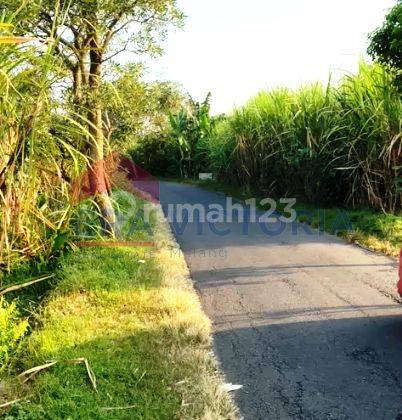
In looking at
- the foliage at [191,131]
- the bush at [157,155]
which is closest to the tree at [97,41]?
the foliage at [191,131]

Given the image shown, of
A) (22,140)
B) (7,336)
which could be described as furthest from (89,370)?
(22,140)

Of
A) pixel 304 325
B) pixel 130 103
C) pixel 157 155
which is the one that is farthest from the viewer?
pixel 157 155

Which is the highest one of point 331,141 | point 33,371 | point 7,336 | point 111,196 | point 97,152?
point 331,141

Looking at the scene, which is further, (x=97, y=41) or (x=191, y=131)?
(x=191, y=131)

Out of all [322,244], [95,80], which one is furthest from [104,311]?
[322,244]

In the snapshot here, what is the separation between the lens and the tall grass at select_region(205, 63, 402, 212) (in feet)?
29.1

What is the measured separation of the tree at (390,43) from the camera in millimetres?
7500

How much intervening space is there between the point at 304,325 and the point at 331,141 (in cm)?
583

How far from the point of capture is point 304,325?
178 inches

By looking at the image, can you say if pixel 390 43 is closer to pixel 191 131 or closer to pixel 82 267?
Answer: pixel 82 267

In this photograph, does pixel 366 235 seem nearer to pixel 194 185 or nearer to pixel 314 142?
pixel 314 142

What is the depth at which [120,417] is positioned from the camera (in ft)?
9.78

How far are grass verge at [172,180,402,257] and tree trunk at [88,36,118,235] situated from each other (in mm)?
3734

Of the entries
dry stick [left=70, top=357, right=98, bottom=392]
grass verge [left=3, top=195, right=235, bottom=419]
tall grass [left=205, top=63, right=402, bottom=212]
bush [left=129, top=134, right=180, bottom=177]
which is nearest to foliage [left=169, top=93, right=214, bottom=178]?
bush [left=129, top=134, right=180, bottom=177]
